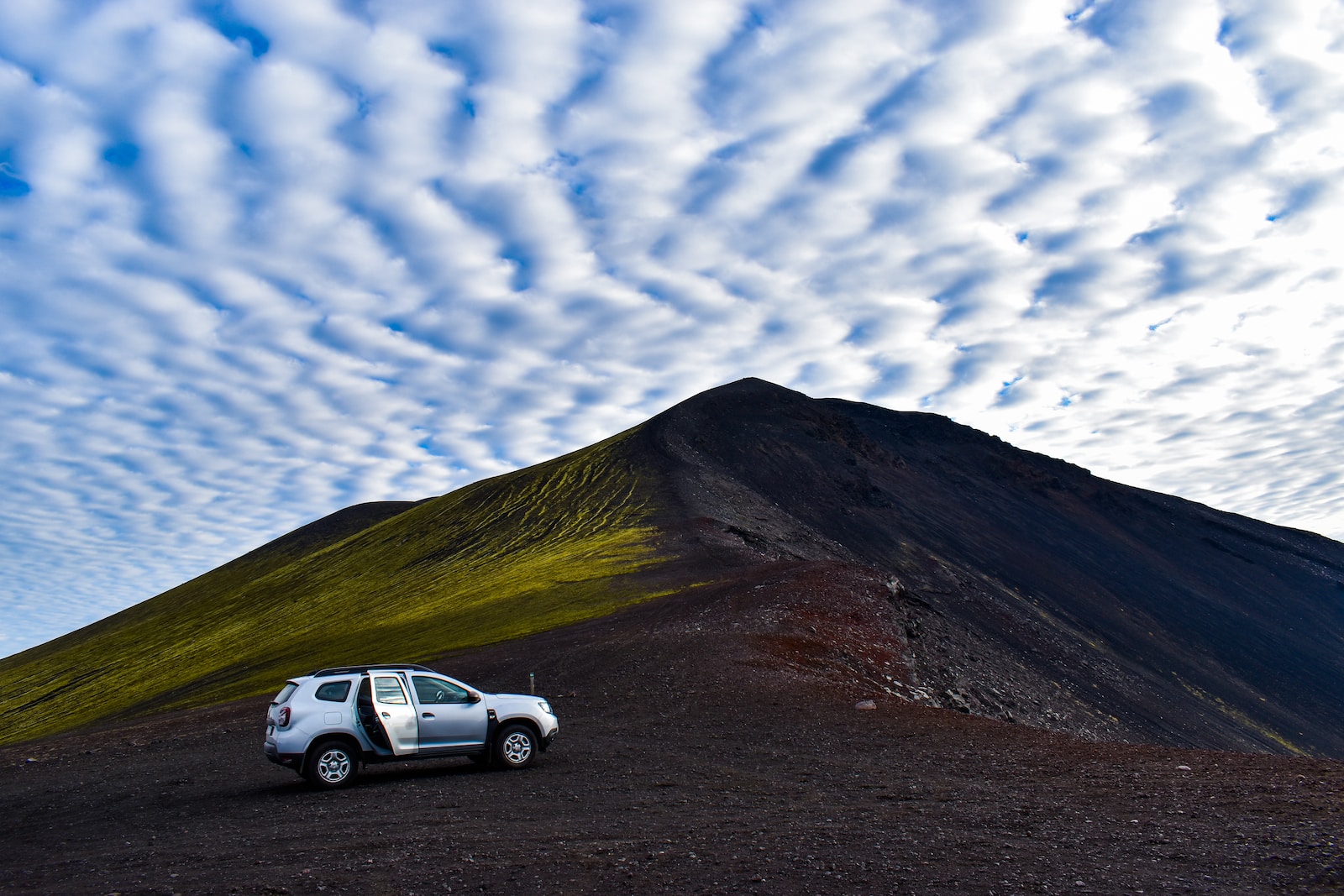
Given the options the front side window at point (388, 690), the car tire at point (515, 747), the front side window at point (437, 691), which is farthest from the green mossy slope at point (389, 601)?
the front side window at point (388, 690)

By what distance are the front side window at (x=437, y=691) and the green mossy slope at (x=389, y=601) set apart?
20.4 m

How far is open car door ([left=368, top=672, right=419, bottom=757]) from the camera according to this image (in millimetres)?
15688

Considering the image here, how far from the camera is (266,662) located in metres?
47.9

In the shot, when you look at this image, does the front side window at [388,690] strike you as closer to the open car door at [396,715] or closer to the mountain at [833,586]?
the open car door at [396,715]

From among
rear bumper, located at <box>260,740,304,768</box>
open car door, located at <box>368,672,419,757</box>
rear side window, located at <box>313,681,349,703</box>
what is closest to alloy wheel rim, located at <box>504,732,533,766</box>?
open car door, located at <box>368,672,419,757</box>

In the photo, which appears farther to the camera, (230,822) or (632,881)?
(230,822)

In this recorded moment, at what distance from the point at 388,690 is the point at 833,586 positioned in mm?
24464

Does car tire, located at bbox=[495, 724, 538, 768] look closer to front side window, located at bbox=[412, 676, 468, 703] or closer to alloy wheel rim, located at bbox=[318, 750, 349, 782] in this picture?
front side window, located at bbox=[412, 676, 468, 703]

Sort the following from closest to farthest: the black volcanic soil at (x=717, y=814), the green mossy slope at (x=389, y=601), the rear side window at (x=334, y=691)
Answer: the black volcanic soil at (x=717, y=814) < the rear side window at (x=334, y=691) < the green mossy slope at (x=389, y=601)

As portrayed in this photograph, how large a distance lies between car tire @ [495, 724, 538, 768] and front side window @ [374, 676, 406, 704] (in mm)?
1998

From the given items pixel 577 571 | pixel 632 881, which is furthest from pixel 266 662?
pixel 632 881

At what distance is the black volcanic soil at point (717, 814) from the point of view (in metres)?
9.05

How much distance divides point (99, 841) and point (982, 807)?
12.8 metres

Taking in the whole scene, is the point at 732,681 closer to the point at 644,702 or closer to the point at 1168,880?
the point at 644,702
